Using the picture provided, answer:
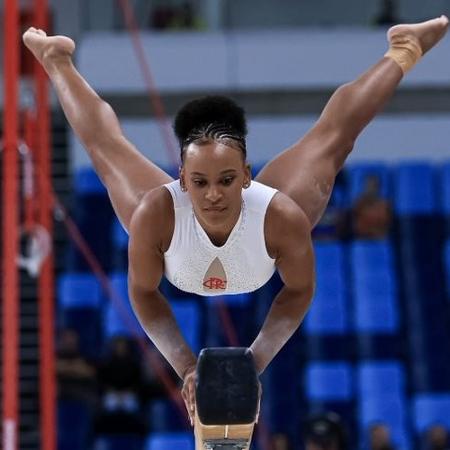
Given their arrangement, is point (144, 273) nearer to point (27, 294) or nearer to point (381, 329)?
point (381, 329)

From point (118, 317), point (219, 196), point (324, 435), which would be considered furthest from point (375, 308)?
point (219, 196)

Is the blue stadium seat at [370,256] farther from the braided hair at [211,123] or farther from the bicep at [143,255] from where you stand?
the braided hair at [211,123]

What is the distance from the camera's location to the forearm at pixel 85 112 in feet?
14.0

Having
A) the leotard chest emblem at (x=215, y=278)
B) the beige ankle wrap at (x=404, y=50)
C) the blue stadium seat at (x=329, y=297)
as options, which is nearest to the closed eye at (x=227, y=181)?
the leotard chest emblem at (x=215, y=278)

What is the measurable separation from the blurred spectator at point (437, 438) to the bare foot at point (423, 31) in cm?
392

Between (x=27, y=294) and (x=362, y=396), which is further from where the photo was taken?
(x=27, y=294)

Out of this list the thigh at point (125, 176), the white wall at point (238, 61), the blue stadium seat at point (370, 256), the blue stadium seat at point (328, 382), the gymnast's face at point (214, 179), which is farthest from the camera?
the white wall at point (238, 61)

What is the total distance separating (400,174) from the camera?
10.5 metres

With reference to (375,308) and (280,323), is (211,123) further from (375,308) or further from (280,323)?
(375,308)

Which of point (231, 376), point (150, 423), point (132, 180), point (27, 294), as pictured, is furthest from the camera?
point (27, 294)

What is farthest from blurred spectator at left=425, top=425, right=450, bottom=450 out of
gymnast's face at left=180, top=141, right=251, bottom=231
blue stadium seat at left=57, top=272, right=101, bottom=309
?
gymnast's face at left=180, top=141, right=251, bottom=231

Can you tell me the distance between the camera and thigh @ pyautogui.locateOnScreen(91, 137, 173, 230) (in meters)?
4.08

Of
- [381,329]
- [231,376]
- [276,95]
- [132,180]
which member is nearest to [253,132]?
[276,95]

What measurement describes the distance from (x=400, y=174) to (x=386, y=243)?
27.9 inches
